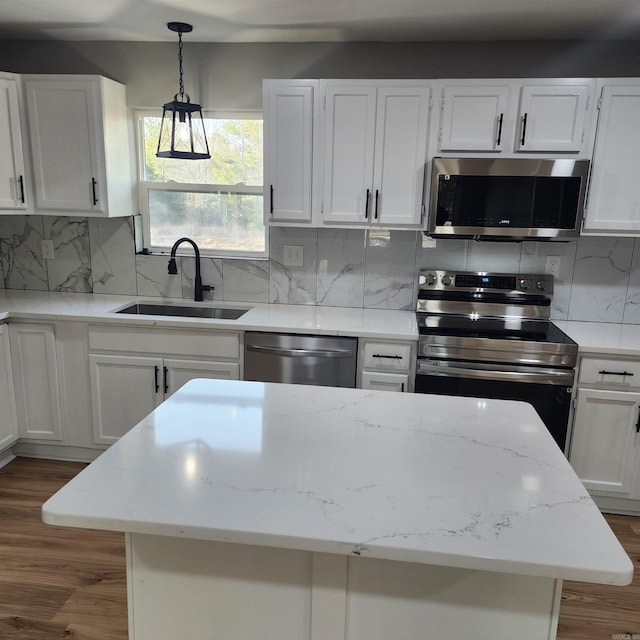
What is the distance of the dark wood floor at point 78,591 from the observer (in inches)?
74.2

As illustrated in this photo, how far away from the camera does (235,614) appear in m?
1.10

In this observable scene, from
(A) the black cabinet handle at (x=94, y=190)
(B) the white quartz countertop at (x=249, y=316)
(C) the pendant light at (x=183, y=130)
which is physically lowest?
(B) the white quartz countertop at (x=249, y=316)

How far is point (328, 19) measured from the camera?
8.44ft

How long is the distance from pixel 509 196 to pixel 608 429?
123cm

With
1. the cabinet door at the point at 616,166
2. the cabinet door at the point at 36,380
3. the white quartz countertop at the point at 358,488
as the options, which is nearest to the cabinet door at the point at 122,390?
the cabinet door at the point at 36,380

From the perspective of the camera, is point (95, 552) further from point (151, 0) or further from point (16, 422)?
point (151, 0)

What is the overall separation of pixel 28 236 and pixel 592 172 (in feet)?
10.9

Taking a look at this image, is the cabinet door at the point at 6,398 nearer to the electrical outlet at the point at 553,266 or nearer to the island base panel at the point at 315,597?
the island base panel at the point at 315,597

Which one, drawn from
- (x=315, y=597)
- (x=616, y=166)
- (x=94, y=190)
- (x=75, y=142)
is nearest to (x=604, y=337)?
(x=616, y=166)

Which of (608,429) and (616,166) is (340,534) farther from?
(616,166)

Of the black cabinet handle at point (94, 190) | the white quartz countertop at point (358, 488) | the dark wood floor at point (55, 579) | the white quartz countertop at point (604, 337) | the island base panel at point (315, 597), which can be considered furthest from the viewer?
the black cabinet handle at point (94, 190)

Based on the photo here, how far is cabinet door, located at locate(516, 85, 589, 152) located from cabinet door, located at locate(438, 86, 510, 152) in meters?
0.10

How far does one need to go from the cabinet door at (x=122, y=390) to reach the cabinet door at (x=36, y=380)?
229mm

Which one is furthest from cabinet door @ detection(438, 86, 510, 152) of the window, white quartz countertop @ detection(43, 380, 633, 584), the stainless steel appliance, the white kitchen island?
the white kitchen island
